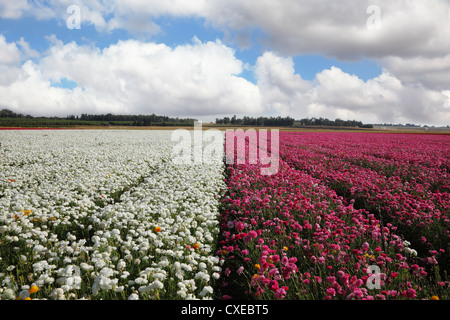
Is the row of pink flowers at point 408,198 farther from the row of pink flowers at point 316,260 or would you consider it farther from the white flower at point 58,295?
the white flower at point 58,295

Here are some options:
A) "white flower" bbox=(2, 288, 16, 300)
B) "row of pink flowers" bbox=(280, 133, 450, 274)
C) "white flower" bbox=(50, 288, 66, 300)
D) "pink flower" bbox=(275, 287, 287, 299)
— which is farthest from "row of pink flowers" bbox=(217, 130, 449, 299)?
"white flower" bbox=(2, 288, 16, 300)

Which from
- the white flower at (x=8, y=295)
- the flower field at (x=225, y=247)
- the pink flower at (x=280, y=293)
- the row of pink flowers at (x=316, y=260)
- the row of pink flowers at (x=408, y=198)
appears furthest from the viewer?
the row of pink flowers at (x=408, y=198)

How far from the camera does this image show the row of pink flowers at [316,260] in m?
3.00

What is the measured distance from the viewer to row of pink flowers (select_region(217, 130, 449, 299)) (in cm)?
300

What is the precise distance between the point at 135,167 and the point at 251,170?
5.89m

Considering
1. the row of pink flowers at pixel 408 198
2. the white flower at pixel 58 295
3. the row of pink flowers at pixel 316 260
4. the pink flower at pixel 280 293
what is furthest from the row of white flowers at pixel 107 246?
the row of pink flowers at pixel 408 198

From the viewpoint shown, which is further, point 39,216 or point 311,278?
point 39,216

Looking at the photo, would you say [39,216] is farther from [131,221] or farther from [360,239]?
[360,239]

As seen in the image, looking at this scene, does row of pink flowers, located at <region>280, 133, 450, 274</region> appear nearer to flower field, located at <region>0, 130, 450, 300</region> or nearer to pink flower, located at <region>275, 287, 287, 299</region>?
flower field, located at <region>0, 130, 450, 300</region>

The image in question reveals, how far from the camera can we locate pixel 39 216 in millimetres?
5293

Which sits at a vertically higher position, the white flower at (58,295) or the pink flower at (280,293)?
the pink flower at (280,293)
